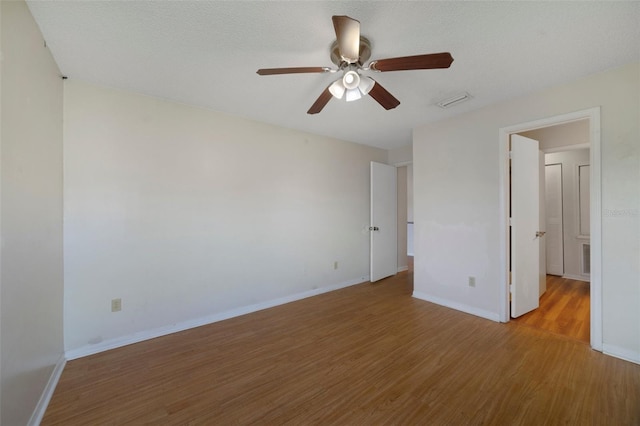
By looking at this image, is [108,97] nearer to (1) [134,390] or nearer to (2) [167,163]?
(2) [167,163]

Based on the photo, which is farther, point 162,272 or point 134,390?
point 162,272

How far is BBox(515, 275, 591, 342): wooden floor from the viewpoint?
2562 millimetres

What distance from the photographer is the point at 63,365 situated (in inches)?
79.8

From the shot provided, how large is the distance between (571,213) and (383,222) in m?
3.24

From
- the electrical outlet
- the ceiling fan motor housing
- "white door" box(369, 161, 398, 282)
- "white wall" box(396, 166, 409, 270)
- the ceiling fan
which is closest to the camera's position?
the ceiling fan

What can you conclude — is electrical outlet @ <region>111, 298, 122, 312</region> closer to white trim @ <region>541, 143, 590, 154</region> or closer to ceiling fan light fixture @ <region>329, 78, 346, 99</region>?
ceiling fan light fixture @ <region>329, 78, 346, 99</region>

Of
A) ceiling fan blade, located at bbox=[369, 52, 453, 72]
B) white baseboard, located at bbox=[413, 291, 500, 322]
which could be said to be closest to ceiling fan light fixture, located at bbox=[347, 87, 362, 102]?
ceiling fan blade, located at bbox=[369, 52, 453, 72]

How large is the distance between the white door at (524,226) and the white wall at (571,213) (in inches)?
76.4

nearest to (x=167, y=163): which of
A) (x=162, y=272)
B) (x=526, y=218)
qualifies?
(x=162, y=272)

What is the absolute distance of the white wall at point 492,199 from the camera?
6.72 ft

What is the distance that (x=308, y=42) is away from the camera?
174cm

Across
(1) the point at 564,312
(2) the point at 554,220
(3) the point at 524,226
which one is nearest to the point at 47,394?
(3) the point at 524,226

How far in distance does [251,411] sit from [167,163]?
2336 millimetres

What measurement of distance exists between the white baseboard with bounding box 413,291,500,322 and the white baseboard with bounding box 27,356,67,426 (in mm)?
3689
